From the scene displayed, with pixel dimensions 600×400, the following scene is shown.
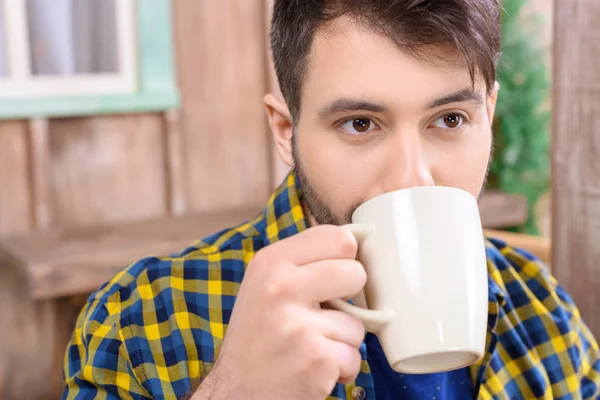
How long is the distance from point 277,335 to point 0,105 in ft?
6.81

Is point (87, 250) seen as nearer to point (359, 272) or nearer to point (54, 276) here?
point (54, 276)

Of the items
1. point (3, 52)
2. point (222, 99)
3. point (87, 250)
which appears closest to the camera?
point (87, 250)

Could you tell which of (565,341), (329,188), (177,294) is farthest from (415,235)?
(565,341)

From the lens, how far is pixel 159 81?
2.81 meters

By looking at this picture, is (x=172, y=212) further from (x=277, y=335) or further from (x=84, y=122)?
(x=277, y=335)

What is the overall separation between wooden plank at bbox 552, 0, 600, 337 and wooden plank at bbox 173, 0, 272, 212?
6.39ft

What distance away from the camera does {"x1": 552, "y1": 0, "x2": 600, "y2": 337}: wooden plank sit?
3.52 ft

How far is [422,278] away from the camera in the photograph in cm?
71

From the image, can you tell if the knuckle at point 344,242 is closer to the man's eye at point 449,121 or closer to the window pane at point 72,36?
the man's eye at point 449,121

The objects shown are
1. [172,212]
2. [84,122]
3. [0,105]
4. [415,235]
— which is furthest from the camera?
[172,212]

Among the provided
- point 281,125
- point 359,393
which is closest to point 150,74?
point 281,125

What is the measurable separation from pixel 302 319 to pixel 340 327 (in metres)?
0.04

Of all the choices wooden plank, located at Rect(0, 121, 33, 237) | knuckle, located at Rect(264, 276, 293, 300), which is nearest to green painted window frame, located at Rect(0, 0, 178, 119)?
wooden plank, located at Rect(0, 121, 33, 237)

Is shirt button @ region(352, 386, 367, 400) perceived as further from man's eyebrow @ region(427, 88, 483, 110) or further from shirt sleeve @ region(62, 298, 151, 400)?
man's eyebrow @ region(427, 88, 483, 110)
